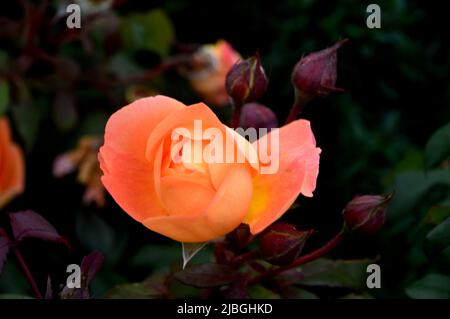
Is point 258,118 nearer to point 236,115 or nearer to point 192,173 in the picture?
point 236,115

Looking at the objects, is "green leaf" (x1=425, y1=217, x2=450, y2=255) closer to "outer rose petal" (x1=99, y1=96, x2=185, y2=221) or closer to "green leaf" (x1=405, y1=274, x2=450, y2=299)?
"green leaf" (x1=405, y1=274, x2=450, y2=299)

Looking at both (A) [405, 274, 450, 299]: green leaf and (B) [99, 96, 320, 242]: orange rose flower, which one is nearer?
(B) [99, 96, 320, 242]: orange rose flower

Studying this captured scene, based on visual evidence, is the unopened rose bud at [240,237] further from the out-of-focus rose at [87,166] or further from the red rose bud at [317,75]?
the out-of-focus rose at [87,166]

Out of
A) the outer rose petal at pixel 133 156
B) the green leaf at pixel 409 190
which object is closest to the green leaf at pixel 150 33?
the green leaf at pixel 409 190

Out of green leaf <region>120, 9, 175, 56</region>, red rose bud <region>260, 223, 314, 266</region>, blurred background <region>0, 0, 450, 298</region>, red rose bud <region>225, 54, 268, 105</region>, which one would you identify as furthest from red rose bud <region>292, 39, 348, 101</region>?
green leaf <region>120, 9, 175, 56</region>

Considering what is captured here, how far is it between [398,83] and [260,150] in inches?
38.2

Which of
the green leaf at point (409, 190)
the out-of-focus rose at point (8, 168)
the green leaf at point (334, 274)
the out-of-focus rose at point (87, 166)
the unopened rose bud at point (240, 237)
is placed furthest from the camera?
the out-of-focus rose at point (87, 166)

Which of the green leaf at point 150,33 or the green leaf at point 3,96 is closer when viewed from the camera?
the green leaf at point 3,96

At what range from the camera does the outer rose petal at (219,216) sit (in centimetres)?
62

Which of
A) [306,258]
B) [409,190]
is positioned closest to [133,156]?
[306,258]

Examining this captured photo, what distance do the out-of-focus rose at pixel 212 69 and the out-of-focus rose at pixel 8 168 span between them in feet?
1.13

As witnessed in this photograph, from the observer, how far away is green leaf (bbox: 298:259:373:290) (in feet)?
2.77

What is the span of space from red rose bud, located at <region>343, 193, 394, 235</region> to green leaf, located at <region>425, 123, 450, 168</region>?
139 mm
